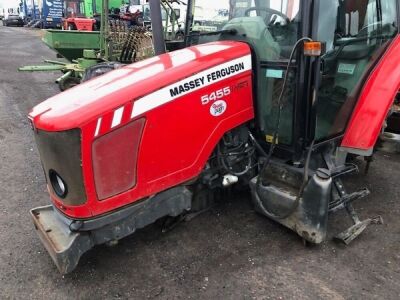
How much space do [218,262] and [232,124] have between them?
0.94m

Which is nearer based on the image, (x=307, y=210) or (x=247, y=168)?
(x=307, y=210)

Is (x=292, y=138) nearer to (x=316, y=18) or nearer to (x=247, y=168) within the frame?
(x=247, y=168)

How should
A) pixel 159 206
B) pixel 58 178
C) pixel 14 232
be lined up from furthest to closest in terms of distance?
pixel 14 232 < pixel 159 206 < pixel 58 178

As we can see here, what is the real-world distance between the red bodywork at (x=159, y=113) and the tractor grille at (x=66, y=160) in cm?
3

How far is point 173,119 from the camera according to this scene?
254cm

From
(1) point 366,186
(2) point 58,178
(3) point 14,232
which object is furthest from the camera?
(1) point 366,186

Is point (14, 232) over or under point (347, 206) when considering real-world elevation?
under

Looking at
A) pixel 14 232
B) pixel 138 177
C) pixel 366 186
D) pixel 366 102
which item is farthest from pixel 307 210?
pixel 14 232

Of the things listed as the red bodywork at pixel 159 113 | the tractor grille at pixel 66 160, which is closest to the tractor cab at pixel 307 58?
the red bodywork at pixel 159 113

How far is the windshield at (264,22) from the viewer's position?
2.74 meters

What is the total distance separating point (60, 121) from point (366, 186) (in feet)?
9.64

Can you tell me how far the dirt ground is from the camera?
2514mm

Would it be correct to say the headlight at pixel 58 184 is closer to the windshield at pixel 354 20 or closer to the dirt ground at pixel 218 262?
the dirt ground at pixel 218 262

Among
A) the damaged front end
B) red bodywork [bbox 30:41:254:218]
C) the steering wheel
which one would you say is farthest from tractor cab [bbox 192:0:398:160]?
the damaged front end
